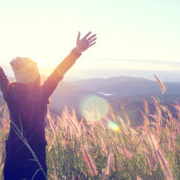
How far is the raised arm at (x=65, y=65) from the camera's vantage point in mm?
2457

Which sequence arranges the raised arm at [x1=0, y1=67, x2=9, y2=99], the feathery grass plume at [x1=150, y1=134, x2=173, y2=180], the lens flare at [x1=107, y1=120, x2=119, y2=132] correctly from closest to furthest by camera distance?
1. the feathery grass plume at [x1=150, y1=134, x2=173, y2=180]
2. the raised arm at [x1=0, y1=67, x2=9, y2=99]
3. the lens flare at [x1=107, y1=120, x2=119, y2=132]

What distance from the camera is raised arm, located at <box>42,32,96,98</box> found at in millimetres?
2457

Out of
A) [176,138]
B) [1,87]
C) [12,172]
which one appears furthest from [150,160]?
[1,87]

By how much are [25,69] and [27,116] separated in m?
0.42

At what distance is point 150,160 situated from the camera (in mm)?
2150

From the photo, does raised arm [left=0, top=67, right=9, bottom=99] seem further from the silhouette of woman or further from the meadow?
the meadow

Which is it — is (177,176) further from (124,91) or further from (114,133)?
(124,91)

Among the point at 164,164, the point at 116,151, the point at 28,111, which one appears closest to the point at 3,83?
the point at 28,111

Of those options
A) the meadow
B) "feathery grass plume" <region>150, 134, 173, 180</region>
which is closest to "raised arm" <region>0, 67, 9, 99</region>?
the meadow

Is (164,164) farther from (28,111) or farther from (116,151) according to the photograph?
(28,111)

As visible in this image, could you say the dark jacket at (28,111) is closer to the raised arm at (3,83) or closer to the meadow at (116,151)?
the raised arm at (3,83)

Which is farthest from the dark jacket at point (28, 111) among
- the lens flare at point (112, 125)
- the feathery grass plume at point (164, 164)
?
the feathery grass plume at point (164, 164)

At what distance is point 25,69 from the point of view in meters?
2.28

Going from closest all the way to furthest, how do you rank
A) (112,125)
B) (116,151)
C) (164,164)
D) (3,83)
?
(164,164)
(3,83)
(116,151)
(112,125)
